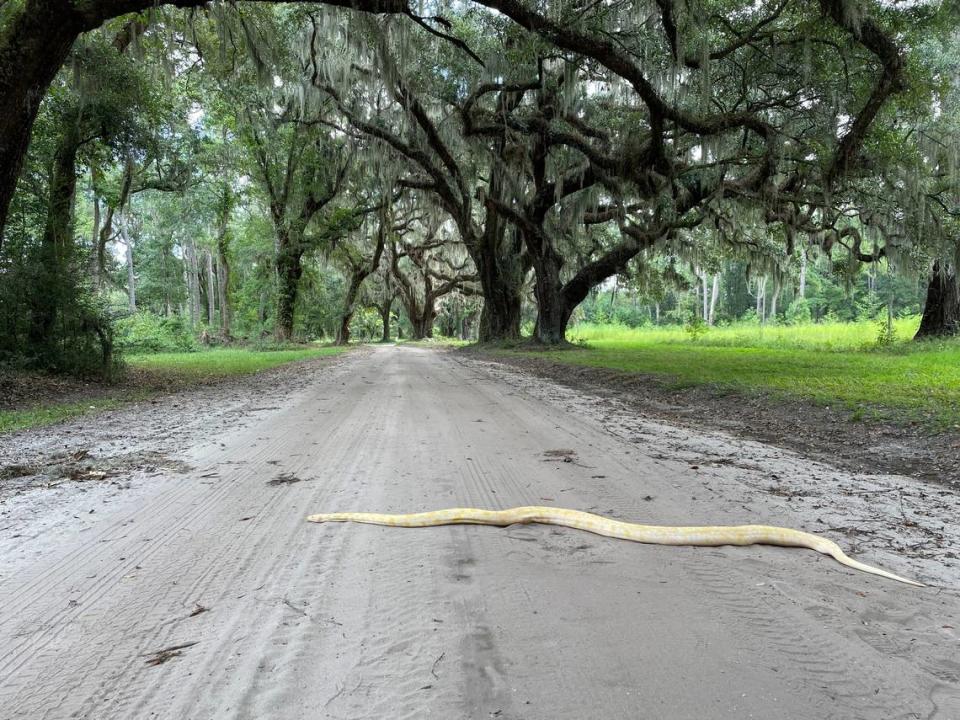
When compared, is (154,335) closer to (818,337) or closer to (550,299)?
(550,299)

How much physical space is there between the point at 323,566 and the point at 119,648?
82 centimetres

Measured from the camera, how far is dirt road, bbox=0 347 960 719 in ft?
5.58

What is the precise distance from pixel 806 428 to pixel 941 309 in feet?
48.8

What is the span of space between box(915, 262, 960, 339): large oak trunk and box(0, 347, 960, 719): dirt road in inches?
634

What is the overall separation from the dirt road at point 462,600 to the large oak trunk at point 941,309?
16.1m

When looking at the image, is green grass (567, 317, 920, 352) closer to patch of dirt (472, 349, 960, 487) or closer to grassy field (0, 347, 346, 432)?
patch of dirt (472, 349, 960, 487)

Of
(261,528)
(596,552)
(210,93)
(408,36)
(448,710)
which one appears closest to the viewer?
(448,710)

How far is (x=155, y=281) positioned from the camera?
38938 mm

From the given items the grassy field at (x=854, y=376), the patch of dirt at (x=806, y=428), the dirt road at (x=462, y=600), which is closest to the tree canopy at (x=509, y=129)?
the grassy field at (x=854, y=376)

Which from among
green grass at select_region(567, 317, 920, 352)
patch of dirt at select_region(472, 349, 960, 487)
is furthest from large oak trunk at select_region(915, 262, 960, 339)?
patch of dirt at select_region(472, 349, 960, 487)

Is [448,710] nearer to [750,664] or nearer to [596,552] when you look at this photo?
[750,664]

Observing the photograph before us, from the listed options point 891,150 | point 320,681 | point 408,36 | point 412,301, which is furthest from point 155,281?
point 320,681

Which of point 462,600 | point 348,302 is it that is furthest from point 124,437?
point 348,302

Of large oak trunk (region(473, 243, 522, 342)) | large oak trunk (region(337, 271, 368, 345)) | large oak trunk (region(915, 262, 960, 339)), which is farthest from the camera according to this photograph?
large oak trunk (region(337, 271, 368, 345))
